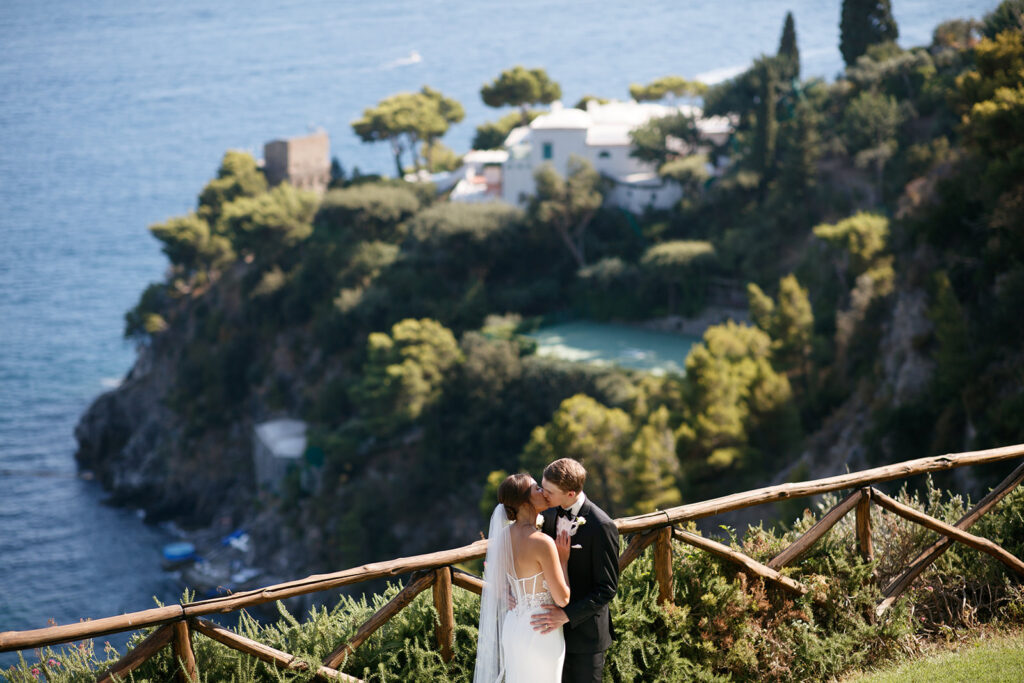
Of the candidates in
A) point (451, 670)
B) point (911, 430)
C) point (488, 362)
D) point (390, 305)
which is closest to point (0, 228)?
point (390, 305)

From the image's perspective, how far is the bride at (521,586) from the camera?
362cm

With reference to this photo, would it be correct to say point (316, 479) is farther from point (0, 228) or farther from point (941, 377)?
point (0, 228)

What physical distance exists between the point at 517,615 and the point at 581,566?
12.8 inches

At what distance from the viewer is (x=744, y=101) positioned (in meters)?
35.8

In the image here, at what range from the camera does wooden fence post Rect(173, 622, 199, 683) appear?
12.6ft

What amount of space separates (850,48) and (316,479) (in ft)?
86.6

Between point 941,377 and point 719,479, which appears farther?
point 719,479

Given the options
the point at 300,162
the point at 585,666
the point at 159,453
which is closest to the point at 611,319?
the point at 159,453

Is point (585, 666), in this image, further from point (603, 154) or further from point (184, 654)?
point (603, 154)

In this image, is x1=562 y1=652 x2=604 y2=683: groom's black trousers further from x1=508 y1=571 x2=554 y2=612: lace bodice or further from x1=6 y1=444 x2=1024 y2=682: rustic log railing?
x1=6 y1=444 x2=1024 y2=682: rustic log railing

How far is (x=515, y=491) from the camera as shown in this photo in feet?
11.8

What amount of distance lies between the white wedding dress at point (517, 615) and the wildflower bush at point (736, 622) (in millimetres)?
665

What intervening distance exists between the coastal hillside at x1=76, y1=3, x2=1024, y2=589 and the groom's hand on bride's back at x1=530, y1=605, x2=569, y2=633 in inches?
316

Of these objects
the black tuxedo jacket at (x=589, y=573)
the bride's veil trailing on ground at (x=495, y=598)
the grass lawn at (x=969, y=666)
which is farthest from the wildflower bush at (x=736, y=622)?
the black tuxedo jacket at (x=589, y=573)
